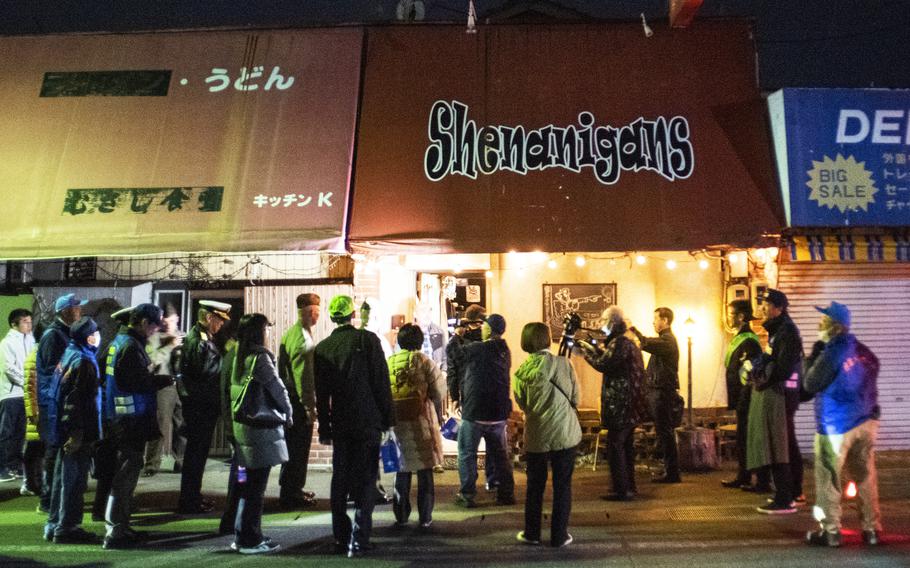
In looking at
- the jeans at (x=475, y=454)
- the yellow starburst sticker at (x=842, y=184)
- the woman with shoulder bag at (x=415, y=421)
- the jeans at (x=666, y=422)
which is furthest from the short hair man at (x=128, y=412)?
the yellow starburst sticker at (x=842, y=184)

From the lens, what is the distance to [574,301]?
12.1m

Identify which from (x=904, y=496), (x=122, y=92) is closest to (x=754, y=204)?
(x=904, y=496)

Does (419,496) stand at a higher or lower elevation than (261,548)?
higher

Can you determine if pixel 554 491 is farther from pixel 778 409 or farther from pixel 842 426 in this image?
pixel 778 409

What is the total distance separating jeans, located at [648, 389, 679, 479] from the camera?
30.6 ft

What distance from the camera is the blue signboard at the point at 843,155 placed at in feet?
31.6

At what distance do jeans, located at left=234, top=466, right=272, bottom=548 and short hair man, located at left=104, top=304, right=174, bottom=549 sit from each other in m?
1.09

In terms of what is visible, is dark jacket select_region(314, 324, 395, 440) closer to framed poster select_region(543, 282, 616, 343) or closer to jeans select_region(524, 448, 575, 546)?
jeans select_region(524, 448, 575, 546)

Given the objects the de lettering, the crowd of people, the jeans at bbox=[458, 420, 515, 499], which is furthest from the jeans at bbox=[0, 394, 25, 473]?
the de lettering

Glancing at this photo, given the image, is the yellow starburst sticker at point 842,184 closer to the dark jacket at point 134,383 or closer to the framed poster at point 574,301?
the framed poster at point 574,301

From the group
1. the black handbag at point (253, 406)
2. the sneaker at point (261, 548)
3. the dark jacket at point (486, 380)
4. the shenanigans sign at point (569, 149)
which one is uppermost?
the shenanigans sign at point (569, 149)

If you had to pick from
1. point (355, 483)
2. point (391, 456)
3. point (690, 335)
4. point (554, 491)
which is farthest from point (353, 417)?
point (690, 335)

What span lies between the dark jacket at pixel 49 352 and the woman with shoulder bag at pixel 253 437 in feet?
8.63

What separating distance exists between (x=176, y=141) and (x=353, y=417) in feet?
20.1
